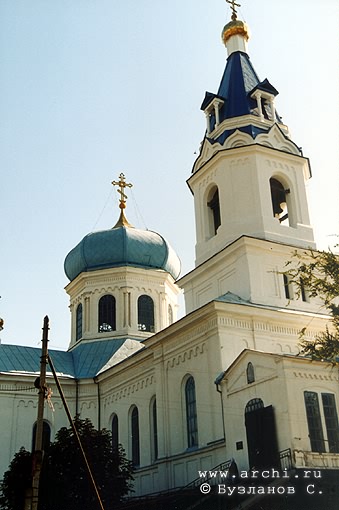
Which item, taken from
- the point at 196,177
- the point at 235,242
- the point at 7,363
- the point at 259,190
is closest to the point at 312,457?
the point at 235,242

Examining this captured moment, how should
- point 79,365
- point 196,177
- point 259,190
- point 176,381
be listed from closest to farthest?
point 176,381, point 259,190, point 196,177, point 79,365

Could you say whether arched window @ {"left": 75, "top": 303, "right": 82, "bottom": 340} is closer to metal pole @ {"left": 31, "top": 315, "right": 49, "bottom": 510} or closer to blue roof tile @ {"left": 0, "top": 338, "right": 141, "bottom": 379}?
blue roof tile @ {"left": 0, "top": 338, "right": 141, "bottom": 379}

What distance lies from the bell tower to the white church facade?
0.18 feet

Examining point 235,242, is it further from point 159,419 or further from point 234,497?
point 234,497

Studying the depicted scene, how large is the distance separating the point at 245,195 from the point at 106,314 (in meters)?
12.9

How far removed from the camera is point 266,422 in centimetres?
1672

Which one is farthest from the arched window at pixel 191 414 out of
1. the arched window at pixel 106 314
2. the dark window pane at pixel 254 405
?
the arched window at pixel 106 314

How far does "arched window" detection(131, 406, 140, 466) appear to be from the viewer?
987 inches

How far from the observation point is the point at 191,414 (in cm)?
2108

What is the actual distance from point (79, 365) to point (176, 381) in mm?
10824

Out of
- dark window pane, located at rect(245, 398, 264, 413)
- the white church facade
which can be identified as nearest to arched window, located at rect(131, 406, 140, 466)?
the white church facade

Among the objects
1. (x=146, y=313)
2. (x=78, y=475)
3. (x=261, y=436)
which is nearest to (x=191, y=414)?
(x=78, y=475)

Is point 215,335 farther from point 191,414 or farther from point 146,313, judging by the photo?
point 146,313

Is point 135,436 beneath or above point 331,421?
above
